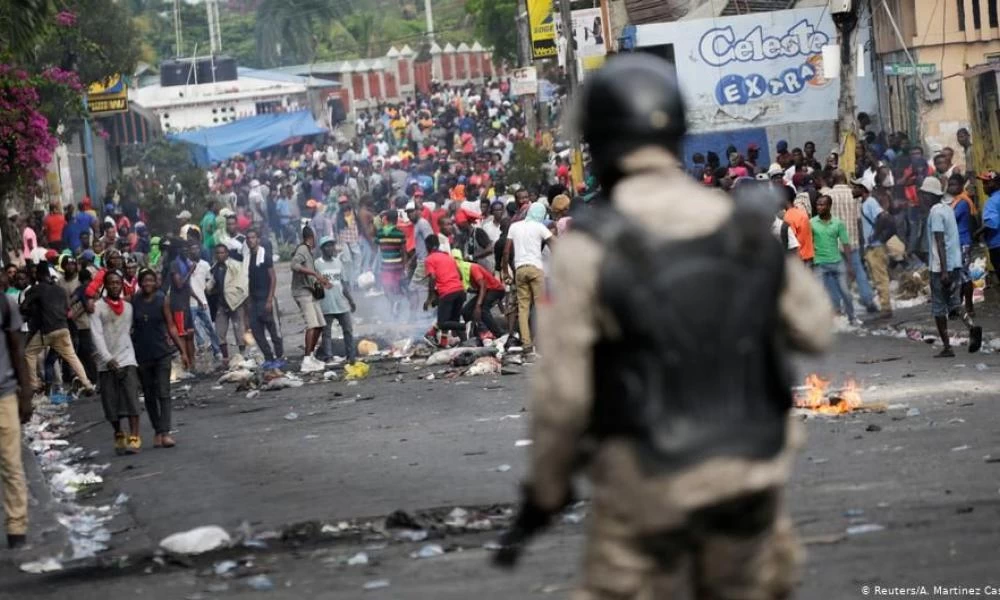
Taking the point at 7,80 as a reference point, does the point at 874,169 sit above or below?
below

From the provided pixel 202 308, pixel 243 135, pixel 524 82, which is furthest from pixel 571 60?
pixel 243 135

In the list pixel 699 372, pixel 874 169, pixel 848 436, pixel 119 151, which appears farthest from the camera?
pixel 119 151

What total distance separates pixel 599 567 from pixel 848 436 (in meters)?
8.26

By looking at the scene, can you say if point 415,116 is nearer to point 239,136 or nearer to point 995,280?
point 239,136

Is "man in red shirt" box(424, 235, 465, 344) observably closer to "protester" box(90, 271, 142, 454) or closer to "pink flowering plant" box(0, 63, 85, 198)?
"pink flowering plant" box(0, 63, 85, 198)

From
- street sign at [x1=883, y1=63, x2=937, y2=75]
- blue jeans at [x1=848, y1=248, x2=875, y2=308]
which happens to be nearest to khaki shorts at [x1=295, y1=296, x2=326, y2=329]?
blue jeans at [x1=848, y1=248, x2=875, y2=308]

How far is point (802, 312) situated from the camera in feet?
13.6

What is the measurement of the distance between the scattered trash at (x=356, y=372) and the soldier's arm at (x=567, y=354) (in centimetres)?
1618

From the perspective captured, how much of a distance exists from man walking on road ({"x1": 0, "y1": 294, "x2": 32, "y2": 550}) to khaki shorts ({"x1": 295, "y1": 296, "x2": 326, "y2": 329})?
431 inches

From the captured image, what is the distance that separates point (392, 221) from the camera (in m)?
26.8

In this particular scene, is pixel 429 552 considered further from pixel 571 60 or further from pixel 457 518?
pixel 571 60

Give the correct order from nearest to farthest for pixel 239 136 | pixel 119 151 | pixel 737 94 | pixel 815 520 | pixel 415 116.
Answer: pixel 815 520 < pixel 737 94 < pixel 119 151 < pixel 239 136 < pixel 415 116

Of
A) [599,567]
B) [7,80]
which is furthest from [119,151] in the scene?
[599,567]

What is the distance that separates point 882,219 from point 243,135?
125 ft
